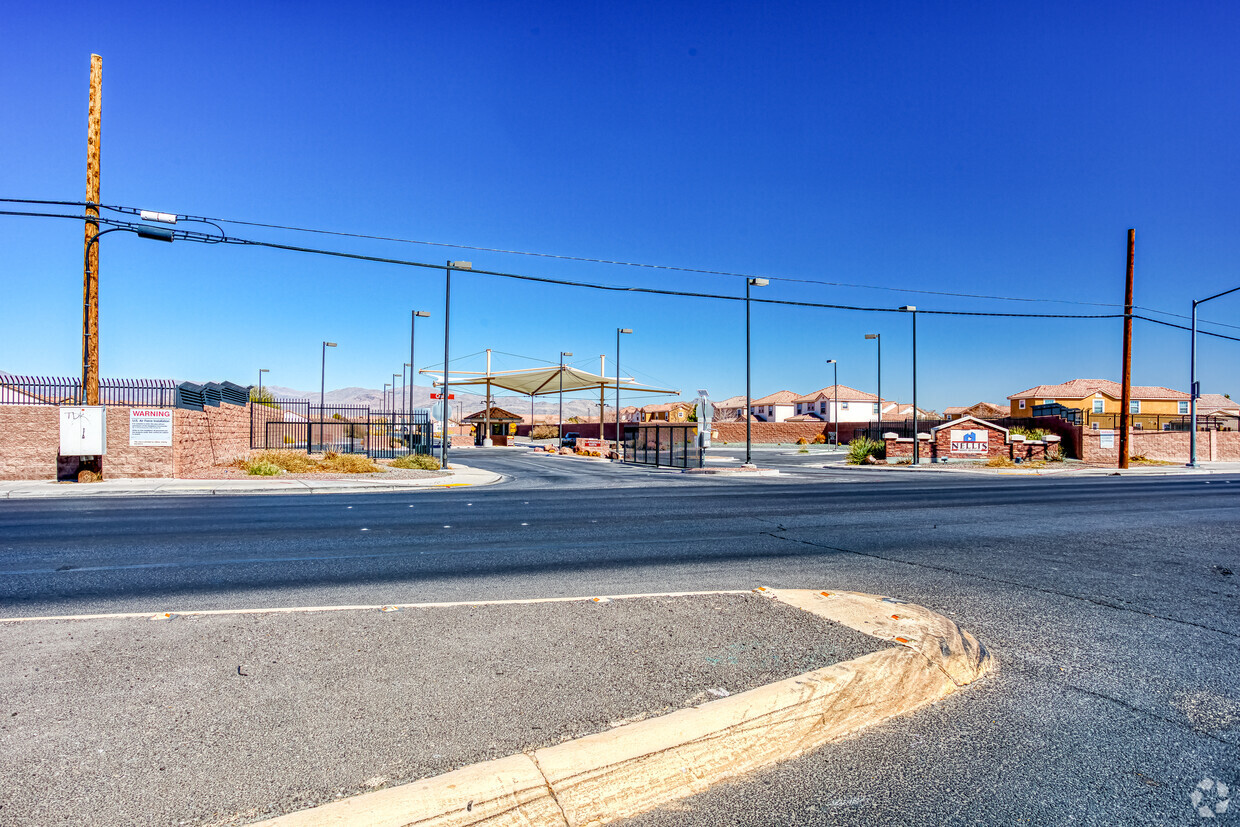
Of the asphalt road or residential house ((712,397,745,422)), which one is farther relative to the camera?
residential house ((712,397,745,422))

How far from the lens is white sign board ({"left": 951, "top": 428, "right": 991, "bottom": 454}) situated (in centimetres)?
3725

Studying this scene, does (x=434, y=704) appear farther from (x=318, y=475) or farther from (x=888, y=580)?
(x=318, y=475)

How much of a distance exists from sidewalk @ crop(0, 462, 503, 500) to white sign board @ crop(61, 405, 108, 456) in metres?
0.90

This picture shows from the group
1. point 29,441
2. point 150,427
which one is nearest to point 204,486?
point 150,427

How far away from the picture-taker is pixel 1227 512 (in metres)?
14.6

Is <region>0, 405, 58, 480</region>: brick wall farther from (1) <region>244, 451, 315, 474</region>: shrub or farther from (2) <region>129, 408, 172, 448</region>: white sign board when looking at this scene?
(1) <region>244, 451, 315, 474</region>: shrub

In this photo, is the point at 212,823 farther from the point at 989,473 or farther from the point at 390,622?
the point at 989,473

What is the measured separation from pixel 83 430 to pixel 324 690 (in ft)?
65.1

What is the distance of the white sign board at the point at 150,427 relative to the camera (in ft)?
66.9

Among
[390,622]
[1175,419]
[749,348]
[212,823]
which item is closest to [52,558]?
[390,622]

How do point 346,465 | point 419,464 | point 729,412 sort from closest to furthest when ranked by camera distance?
1. point 346,465
2. point 419,464
3. point 729,412

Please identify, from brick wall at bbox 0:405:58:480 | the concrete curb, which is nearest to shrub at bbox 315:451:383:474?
brick wall at bbox 0:405:58:480

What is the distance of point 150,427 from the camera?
67.4ft

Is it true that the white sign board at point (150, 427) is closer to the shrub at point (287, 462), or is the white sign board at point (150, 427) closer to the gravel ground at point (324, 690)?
the shrub at point (287, 462)
